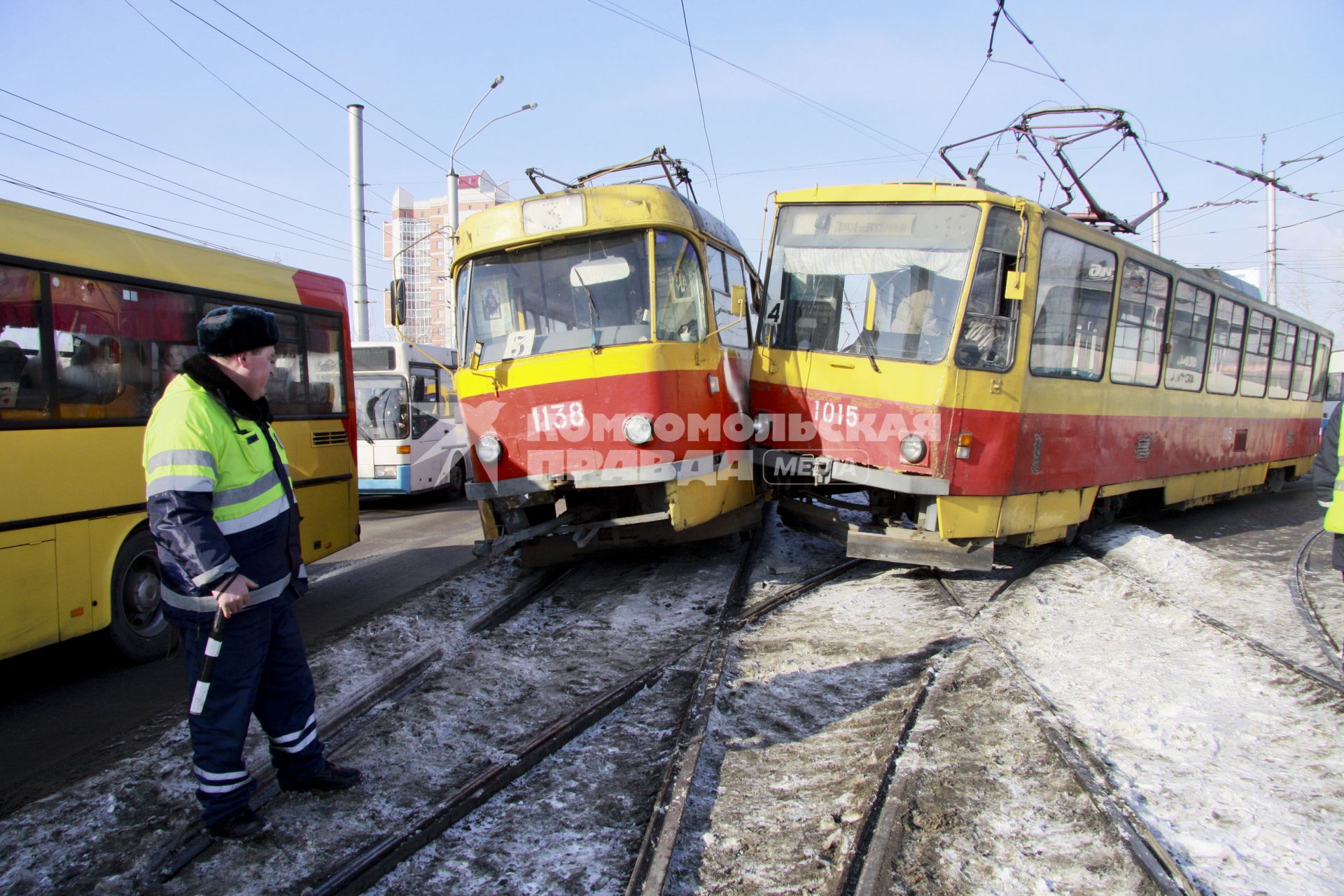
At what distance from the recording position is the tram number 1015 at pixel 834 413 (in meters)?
6.37

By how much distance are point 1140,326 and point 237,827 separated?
8539mm

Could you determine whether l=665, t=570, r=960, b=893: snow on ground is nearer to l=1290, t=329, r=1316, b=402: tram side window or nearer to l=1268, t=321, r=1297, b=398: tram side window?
l=1268, t=321, r=1297, b=398: tram side window

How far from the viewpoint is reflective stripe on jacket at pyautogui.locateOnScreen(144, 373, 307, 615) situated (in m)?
2.77

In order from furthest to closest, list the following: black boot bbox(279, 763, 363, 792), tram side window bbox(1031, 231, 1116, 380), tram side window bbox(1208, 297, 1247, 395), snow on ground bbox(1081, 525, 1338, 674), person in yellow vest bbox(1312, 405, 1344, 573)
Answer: tram side window bbox(1208, 297, 1247, 395) → tram side window bbox(1031, 231, 1116, 380) → snow on ground bbox(1081, 525, 1338, 674) → person in yellow vest bbox(1312, 405, 1344, 573) → black boot bbox(279, 763, 363, 792)

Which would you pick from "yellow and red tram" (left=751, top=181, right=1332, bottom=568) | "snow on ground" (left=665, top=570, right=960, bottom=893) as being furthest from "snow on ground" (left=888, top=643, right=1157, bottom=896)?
"yellow and red tram" (left=751, top=181, right=1332, bottom=568)

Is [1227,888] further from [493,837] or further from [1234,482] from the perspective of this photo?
[1234,482]

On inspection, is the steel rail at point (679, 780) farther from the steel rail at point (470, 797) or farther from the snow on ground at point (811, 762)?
the steel rail at point (470, 797)

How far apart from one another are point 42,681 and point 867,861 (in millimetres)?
5454

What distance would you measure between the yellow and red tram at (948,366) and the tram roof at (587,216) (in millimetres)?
1219

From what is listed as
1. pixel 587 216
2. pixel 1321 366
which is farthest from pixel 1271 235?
pixel 587 216

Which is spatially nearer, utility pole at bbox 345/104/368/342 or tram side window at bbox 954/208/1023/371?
tram side window at bbox 954/208/1023/371

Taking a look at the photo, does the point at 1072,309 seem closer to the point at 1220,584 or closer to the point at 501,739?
the point at 1220,584

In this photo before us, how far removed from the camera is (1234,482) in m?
11.3

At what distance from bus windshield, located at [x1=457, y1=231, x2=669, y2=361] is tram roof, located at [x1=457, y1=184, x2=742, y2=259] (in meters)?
0.12
